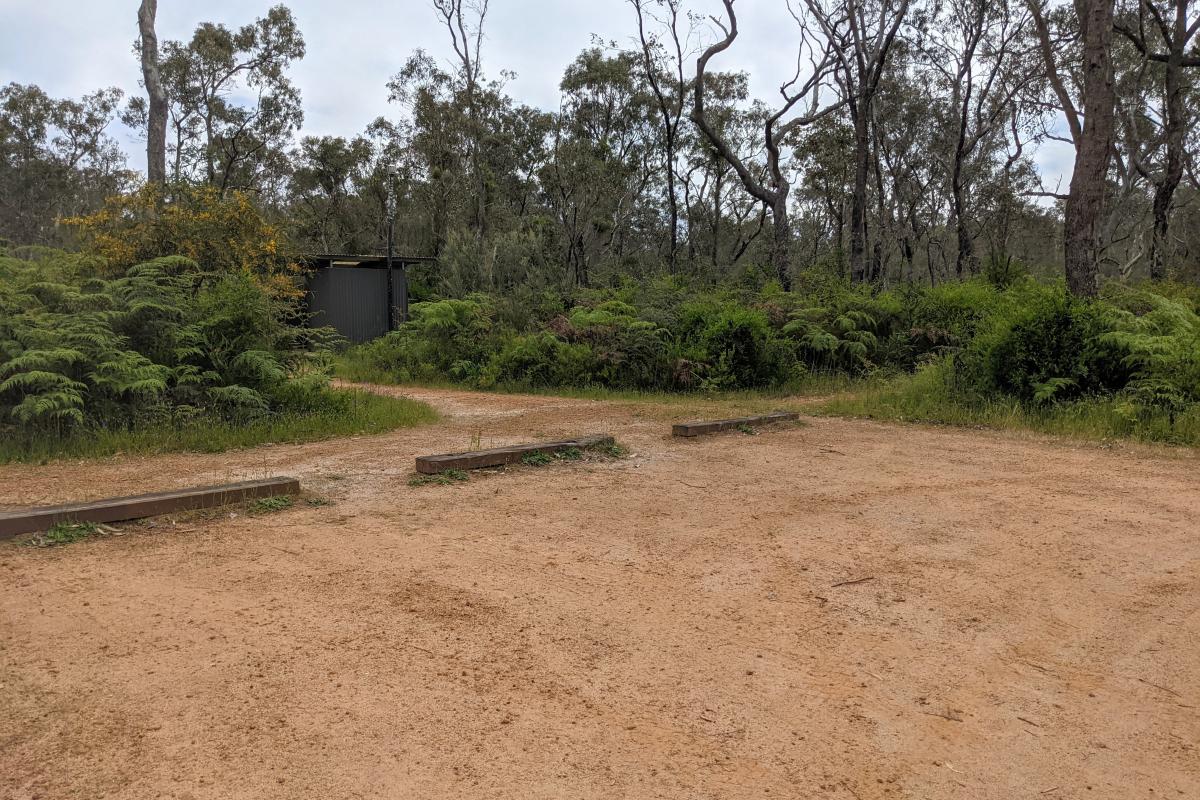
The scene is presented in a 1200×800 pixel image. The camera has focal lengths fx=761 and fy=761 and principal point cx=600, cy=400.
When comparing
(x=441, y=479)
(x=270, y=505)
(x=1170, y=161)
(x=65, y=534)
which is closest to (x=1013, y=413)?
(x=441, y=479)

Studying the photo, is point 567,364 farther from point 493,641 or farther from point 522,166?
point 522,166

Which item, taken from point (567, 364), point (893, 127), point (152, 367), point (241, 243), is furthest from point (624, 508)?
point (893, 127)

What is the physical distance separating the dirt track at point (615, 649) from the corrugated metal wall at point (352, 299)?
19700mm

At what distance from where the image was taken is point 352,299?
80.5ft

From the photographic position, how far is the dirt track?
217 cm

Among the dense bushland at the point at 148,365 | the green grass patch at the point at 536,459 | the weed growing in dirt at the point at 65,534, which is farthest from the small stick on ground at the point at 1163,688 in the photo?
the dense bushland at the point at 148,365

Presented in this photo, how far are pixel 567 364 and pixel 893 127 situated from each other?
2681 centimetres

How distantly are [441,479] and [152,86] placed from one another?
49.3ft

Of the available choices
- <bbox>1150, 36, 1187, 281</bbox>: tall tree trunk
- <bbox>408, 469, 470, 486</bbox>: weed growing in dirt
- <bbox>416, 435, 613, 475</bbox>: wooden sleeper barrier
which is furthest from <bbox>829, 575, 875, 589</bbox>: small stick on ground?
<bbox>1150, 36, 1187, 281</bbox>: tall tree trunk

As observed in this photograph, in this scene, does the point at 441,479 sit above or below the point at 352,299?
below

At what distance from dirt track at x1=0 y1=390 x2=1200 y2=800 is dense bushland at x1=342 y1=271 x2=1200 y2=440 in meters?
3.83

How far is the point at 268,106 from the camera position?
33219 mm

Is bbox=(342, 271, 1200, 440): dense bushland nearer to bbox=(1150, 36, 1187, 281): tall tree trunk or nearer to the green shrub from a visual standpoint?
the green shrub

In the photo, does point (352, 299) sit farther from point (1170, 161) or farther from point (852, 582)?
point (852, 582)
